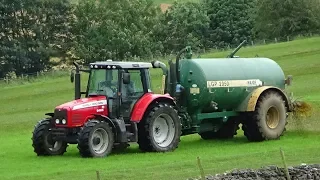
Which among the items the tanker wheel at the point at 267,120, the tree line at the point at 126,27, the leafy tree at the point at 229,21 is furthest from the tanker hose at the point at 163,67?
the leafy tree at the point at 229,21

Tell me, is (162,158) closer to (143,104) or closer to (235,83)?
(143,104)

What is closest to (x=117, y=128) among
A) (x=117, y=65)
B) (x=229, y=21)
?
(x=117, y=65)

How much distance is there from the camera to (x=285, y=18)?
268ft

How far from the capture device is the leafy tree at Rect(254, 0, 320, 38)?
80.8m

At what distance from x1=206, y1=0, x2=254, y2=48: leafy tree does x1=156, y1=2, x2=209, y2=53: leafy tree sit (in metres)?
1.29

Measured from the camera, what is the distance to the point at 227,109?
2173 cm

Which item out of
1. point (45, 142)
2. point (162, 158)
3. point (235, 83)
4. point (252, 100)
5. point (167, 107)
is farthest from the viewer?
point (252, 100)

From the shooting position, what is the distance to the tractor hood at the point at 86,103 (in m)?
18.9

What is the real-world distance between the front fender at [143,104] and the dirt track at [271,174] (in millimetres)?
4830

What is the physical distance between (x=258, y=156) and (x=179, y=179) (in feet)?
11.4

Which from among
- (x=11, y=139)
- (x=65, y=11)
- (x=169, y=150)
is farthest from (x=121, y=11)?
(x=169, y=150)

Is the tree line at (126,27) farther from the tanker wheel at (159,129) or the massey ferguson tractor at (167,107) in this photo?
the tanker wheel at (159,129)

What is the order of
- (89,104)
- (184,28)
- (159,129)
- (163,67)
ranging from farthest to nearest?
(184,28), (163,67), (159,129), (89,104)

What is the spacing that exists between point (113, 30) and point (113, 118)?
2480 inches
